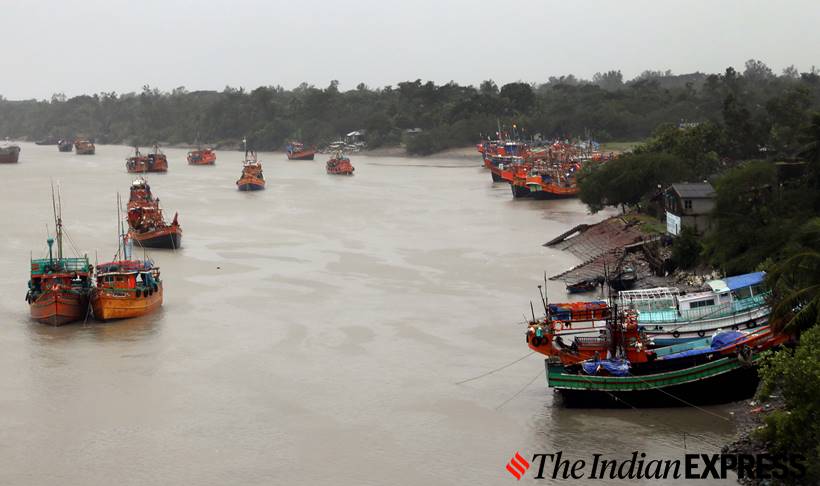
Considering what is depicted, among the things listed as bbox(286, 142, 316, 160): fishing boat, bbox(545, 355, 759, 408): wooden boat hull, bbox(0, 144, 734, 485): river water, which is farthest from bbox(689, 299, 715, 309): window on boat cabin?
bbox(286, 142, 316, 160): fishing boat

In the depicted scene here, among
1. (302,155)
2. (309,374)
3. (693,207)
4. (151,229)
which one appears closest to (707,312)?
(309,374)

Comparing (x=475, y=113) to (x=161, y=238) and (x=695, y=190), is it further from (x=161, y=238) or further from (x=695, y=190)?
(x=695, y=190)

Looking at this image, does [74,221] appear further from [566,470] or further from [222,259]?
[566,470]

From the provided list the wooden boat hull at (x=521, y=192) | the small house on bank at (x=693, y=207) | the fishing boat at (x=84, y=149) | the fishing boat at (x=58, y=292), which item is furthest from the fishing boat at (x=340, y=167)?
the fishing boat at (x=58, y=292)

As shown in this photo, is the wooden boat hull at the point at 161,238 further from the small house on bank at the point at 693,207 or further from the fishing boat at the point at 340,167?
the fishing boat at the point at 340,167

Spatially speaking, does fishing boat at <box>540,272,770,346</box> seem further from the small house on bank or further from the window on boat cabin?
the small house on bank
